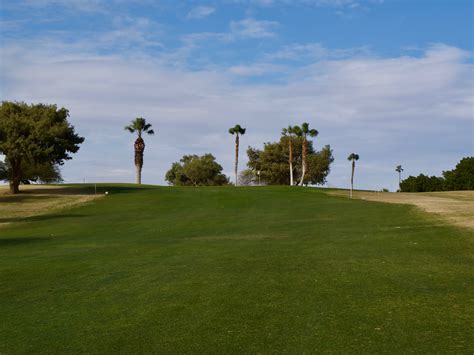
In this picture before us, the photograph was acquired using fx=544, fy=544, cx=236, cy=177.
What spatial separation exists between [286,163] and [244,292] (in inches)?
4120

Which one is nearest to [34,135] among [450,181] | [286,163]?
[450,181]

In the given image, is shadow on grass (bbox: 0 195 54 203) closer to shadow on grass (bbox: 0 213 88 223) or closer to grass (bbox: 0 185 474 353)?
shadow on grass (bbox: 0 213 88 223)

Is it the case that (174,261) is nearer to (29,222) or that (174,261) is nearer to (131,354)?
(131,354)

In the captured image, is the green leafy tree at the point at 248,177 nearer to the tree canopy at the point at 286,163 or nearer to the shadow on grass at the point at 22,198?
the tree canopy at the point at 286,163

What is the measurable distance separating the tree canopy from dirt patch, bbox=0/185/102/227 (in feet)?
187

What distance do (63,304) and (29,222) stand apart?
27717 mm

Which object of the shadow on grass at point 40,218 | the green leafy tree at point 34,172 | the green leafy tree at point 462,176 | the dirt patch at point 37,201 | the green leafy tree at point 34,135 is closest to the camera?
the shadow on grass at point 40,218

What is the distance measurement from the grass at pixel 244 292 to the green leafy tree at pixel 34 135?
32120 mm

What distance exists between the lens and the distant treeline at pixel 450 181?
83.2 metres

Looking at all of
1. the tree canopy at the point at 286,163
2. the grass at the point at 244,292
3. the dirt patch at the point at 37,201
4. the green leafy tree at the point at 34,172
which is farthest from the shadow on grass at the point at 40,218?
the tree canopy at the point at 286,163

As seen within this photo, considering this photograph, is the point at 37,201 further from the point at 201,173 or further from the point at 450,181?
the point at 201,173

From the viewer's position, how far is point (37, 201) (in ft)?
168

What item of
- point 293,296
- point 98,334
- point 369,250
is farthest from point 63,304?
point 369,250

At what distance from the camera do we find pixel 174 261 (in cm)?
1639
